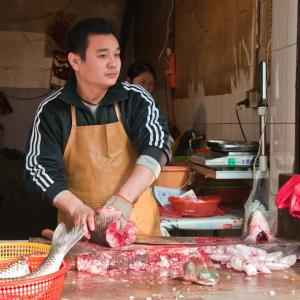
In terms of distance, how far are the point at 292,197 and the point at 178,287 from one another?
2.04 feet

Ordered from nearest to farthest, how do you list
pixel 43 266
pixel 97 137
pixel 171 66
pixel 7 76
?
pixel 43 266
pixel 97 137
pixel 171 66
pixel 7 76

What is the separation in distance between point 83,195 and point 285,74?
1354 mm

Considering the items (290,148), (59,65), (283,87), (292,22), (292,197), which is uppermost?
(59,65)

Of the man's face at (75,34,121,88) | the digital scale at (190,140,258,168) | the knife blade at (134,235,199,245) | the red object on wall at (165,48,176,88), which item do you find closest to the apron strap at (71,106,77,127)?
the man's face at (75,34,121,88)

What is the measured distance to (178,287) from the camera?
1881 millimetres

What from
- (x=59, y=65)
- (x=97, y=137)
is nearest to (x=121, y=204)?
(x=97, y=137)

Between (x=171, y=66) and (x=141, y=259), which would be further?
(x=171, y=66)

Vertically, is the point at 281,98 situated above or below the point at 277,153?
above

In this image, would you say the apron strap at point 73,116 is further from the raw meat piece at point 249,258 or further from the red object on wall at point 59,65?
the red object on wall at point 59,65

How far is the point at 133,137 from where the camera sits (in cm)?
280

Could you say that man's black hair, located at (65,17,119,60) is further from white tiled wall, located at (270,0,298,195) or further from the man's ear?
white tiled wall, located at (270,0,298,195)

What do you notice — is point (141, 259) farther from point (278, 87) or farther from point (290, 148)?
point (278, 87)

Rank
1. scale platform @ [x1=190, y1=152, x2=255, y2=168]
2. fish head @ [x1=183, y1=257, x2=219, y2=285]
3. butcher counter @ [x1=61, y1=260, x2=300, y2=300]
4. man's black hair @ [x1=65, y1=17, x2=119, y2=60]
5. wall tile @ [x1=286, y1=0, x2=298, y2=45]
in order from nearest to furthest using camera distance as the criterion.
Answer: butcher counter @ [x1=61, y1=260, x2=300, y2=300] → fish head @ [x1=183, y1=257, x2=219, y2=285] → man's black hair @ [x1=65, y1=17, x2=119, y2=60] → wall tile @ [x1=286, y1=0, x2=298, y2=45] → scale platform @ [x1=190, y1=152, x2=255, y2=168]

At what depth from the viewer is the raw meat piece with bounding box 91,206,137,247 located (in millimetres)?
2262
